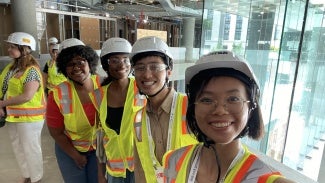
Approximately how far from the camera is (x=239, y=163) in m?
0.76

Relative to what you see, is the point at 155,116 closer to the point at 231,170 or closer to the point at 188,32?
the point at 231,170

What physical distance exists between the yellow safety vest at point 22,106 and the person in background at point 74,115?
2.50ft

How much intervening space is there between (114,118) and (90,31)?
10000 mm

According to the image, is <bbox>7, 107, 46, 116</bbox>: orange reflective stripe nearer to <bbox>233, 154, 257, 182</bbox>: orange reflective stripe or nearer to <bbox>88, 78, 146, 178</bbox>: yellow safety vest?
<bbox>88, 78, 146, 178</bbox>: yellow safety vest

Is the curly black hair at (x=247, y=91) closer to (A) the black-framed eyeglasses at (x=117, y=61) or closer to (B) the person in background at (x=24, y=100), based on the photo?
(A) the black-framed eyeglasses at (x=117, y=61)

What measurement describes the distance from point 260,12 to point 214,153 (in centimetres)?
360

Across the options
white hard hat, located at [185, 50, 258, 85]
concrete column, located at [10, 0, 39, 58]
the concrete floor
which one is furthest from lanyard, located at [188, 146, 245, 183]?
concrete column, located at [10, 0, 39, 58]

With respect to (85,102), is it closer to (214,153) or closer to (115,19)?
(214,153)

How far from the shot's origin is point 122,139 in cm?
144

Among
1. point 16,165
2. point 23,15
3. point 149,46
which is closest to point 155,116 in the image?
point 149,46

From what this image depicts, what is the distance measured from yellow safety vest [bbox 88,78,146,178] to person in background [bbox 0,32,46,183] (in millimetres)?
1150

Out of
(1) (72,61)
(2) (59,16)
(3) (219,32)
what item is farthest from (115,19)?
(1) (72,61)

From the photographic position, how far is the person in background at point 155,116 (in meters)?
1.19

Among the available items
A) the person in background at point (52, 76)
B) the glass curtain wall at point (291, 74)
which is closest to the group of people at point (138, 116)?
the glass curtain wall at point (291, 74)
